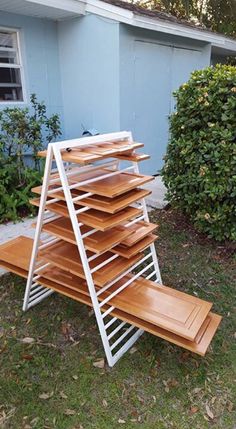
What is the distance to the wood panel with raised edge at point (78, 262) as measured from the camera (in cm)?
208

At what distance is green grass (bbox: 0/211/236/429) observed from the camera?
1.79m

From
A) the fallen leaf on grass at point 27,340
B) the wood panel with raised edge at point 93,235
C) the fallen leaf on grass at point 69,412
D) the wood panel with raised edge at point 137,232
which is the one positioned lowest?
the fallen leaf on grass at point 69,412

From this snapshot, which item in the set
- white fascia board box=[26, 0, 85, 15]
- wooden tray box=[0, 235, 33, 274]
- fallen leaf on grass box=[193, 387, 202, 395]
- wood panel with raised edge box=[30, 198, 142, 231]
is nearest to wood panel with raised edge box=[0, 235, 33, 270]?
wooden tray box=[0, 235, 33, 274]

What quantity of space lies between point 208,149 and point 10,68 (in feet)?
12.4

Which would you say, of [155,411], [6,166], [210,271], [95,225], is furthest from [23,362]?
[6,166]

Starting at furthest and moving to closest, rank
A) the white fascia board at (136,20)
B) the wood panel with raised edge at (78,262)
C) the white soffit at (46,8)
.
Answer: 1. the white fascia board at (136,20)
2. the white soffit at (46,8)
3. the wood panel with raised edge at (78,262)

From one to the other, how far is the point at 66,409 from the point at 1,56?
5.14 m

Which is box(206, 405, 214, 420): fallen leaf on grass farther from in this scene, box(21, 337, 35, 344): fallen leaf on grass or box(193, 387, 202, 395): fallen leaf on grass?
box(21, 337, 35, 344): fallen leaf on grass

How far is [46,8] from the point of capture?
15.8 ft

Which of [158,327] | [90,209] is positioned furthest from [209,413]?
[90,209]

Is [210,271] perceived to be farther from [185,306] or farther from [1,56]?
[1,56]

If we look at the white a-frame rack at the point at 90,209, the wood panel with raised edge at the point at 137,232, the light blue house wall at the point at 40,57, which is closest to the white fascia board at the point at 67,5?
the light blue house wall at the point at 40,57

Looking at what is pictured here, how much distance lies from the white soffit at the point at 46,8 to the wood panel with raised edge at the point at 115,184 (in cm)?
371

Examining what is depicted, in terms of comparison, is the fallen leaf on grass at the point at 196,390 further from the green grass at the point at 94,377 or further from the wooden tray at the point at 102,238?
the wooden tray at the point at 102,238
